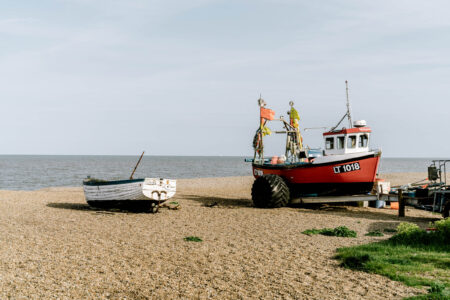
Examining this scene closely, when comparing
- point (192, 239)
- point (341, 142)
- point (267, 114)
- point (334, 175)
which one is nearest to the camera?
point (192, 239)

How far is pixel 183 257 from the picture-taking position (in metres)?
10.8

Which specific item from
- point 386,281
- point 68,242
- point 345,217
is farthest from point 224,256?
point 345,217

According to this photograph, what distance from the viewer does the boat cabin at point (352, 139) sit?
66.0ft

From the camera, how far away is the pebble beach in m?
8.02

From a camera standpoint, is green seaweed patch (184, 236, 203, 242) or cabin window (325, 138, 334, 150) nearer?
green seaweed patch (184, 236, 203, 242)

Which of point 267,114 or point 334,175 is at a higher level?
point 267,114

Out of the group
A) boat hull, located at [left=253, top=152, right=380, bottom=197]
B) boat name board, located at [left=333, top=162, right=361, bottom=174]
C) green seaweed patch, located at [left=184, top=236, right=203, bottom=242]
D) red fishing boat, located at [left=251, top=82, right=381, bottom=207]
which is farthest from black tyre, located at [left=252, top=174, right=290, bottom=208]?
green seaweed patch, located at [left=184, top=236, right=203, bottom=242]

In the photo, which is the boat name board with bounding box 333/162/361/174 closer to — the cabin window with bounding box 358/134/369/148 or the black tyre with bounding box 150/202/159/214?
→ the cabin window with bounding box 358/134/369/148

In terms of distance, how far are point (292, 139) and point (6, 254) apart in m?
17.2

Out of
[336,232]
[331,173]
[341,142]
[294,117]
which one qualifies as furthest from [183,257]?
[294,117]

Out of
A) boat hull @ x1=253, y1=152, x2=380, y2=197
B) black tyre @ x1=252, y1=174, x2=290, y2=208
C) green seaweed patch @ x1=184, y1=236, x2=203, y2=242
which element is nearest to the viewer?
green seaweed patch @ x1=184, y1=236, x2=203, y2=242

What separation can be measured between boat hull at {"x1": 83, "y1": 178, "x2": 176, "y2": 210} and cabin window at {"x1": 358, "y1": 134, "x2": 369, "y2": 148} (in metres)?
9.66

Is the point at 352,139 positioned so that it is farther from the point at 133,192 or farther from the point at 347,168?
the point at 133,192

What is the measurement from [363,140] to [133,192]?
459 inches
